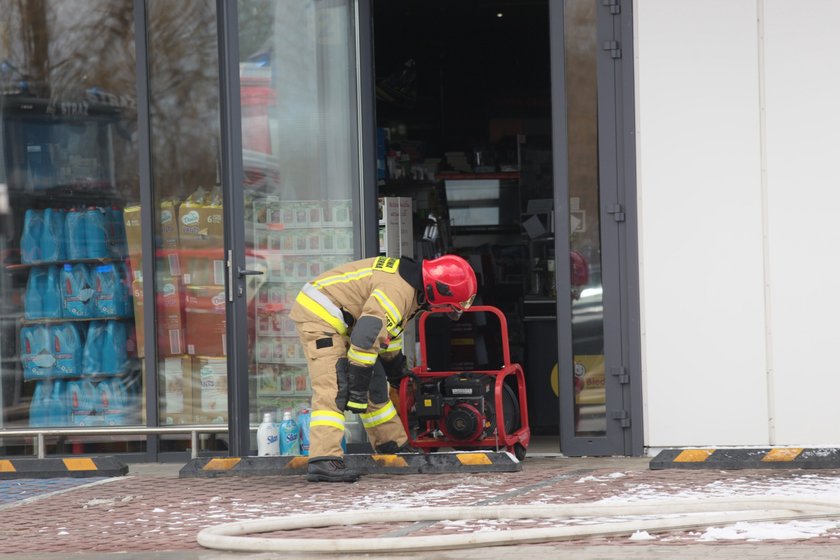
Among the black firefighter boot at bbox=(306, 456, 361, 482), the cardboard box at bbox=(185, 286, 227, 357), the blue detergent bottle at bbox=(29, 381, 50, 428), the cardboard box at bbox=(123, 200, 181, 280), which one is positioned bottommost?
the black firefighter boot at bbox=(306, 456, 361, 482)

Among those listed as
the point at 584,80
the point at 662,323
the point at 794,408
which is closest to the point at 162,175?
the point at 584,80

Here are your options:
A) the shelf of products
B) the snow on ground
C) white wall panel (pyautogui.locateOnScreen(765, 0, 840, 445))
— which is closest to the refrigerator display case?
the shelf of products

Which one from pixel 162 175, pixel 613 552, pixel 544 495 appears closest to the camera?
pixel 613 552

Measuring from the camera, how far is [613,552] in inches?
227

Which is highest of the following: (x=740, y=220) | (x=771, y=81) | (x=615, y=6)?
(x=615, y=6)

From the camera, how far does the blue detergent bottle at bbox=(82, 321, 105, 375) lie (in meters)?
9.92

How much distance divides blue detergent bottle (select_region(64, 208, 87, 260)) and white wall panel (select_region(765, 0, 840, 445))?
4.88m

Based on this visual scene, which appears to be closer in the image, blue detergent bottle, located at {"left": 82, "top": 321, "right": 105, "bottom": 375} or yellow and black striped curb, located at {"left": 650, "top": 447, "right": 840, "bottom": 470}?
yellow and black striped curb, located at {"left": 650, "top": 447, "right": 840, "bottom": 470}

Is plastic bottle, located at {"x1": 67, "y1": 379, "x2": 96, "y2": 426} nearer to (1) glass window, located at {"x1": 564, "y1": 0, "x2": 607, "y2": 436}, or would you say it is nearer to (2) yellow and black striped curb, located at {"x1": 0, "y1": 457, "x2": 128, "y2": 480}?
(2) yellow and black striped curb, located at {"x1": 0, "y1": 457, "x2": 128, "y2": 480}

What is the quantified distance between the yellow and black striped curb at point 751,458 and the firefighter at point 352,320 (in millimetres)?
1582

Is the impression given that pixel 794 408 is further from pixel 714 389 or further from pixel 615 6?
pixel 615 6

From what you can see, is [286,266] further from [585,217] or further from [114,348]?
[585,217]

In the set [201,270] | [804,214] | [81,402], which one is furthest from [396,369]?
[804,214]

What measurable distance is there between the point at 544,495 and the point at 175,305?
11.7 ft
